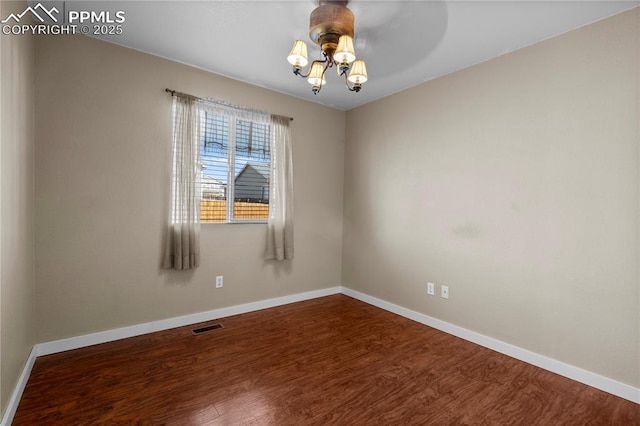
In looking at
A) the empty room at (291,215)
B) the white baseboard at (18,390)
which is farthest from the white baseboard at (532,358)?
the white baseboard at (18,390)

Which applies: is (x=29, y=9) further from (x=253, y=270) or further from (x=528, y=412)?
(x=528, y=412)

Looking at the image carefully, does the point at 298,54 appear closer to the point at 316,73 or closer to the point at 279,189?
the point at 316,73

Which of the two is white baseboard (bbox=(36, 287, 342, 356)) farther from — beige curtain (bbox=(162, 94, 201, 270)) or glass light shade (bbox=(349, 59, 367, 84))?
glass light shade (bbox=(349, 59, 367, 84))

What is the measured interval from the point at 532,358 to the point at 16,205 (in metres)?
3.95

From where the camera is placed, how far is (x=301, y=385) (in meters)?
→ 2.11

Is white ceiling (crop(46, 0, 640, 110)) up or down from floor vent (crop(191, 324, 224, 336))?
up

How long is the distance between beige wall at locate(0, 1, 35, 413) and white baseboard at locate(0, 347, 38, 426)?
0.05 meters

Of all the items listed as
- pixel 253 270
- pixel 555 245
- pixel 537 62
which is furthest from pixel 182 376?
pixel 537 62

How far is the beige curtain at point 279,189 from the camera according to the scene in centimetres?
365

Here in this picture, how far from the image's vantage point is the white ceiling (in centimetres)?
Result: 211

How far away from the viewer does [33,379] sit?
6.82 feet

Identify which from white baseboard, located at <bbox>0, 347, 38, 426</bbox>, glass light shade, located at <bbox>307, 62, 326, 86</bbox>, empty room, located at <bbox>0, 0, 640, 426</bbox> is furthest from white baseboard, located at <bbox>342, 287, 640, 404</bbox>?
white baseboard, located at <bbox>0, 347, 38, 426</bbox>

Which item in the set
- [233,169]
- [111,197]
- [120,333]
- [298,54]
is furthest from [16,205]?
[298,54]

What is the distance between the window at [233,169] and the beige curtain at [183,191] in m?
0.14
